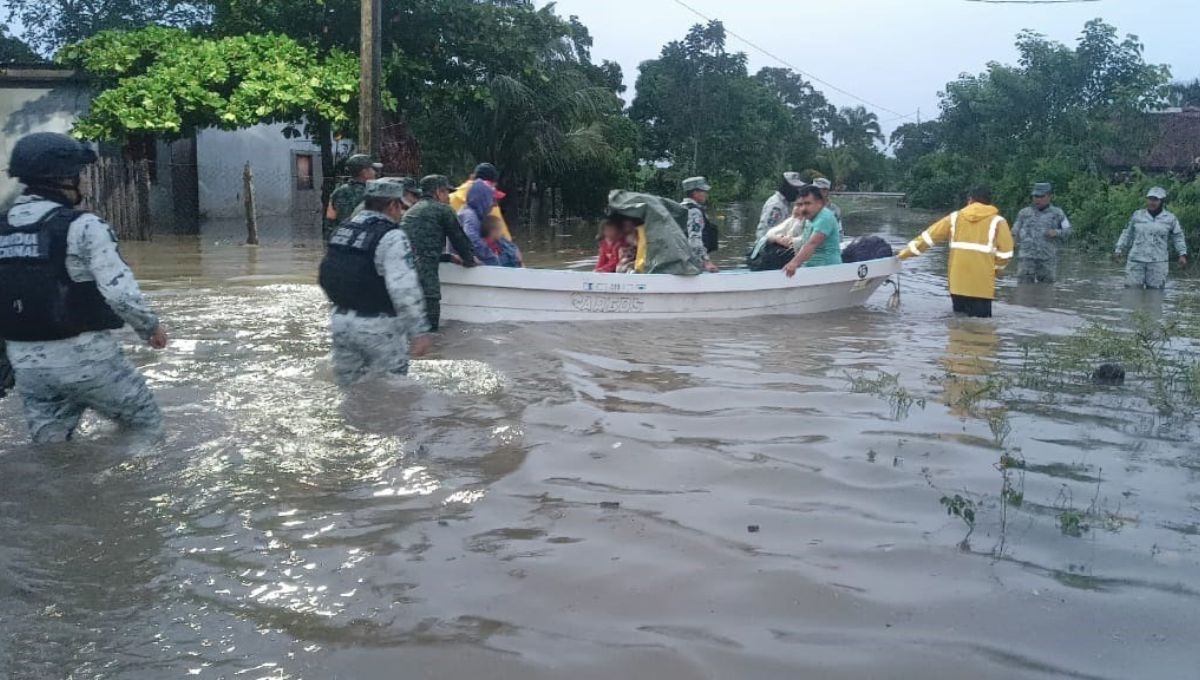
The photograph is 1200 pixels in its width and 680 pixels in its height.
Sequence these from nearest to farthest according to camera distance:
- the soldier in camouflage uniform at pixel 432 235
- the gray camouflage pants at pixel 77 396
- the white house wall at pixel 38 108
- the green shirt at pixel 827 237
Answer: the gray camouflage pants at pixel 77 396, the soldier in camouflage uniform at pixel 432 235, the green shirt at pixel 827 237, the white house wall at pixel 38 108

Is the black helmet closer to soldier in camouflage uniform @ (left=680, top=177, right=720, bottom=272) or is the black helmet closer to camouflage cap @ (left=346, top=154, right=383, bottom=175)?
camouflage cap @ (left=346, top=154, right=383, bottom=175)

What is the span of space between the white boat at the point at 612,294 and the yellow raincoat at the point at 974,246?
49.9 inches

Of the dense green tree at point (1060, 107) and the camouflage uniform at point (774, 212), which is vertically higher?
the dense green tree at point (1060, 107)

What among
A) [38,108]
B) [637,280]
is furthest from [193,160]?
[637,280]

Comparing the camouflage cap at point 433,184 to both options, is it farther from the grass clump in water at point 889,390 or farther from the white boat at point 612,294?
the grass clump in water at point 889,390

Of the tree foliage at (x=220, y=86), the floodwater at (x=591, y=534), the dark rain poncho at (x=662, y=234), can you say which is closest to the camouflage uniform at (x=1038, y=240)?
the dark rain poncho at (x=662, y=234)

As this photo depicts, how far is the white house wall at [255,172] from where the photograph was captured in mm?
27828

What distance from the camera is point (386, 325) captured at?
6418 mm

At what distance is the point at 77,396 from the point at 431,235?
4474mm

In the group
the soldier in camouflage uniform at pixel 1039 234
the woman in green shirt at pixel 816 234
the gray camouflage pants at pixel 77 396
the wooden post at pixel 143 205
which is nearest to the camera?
the gray camouflage pants at pixel 77 396

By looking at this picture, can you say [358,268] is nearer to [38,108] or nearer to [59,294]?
[59,294]

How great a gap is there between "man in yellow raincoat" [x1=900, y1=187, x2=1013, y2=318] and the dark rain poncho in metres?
2.54

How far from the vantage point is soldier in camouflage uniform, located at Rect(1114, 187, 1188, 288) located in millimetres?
14734

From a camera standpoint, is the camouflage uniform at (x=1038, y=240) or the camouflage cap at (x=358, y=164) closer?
the camouflage cap at (x=358, y=164)
